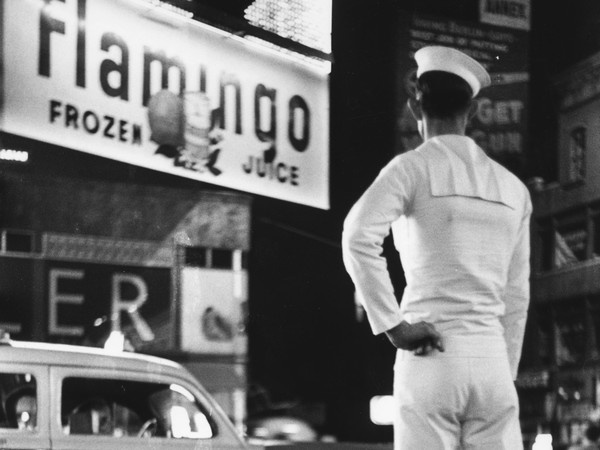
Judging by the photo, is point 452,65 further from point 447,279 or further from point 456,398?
point 456,398

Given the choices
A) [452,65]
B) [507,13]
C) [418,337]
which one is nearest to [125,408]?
[418,337]

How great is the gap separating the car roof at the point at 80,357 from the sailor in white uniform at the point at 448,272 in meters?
0.94

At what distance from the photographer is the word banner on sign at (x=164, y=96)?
7.86ft

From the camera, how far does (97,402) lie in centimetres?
274

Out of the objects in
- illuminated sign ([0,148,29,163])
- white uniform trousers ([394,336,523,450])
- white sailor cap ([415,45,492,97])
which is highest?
white sailor cap ([415,45,492,97])

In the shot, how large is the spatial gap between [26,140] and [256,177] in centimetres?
61

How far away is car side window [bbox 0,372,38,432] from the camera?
2561mm

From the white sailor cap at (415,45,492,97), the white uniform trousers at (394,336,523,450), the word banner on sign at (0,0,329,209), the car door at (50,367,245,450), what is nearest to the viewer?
the white uniform trousers at (394,336,523,450)

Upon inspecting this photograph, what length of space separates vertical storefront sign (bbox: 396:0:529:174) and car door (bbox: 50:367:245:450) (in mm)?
955

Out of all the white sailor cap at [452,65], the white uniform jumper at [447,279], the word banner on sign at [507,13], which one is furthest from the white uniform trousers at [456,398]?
the word banner on sign at [507,13]

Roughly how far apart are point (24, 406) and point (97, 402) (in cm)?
22

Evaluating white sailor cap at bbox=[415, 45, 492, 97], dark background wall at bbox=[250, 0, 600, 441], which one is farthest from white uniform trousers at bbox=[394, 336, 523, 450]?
dark background wall at bbox=[250, 0, 600, 441]

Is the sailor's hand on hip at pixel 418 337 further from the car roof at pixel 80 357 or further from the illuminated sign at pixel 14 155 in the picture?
the illuminated sign at pixel 14 155

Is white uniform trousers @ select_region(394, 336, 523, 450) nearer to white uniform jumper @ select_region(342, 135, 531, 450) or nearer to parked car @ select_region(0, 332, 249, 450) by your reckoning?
white uniform jumper @ select_region(342, 135, 531, 450)
